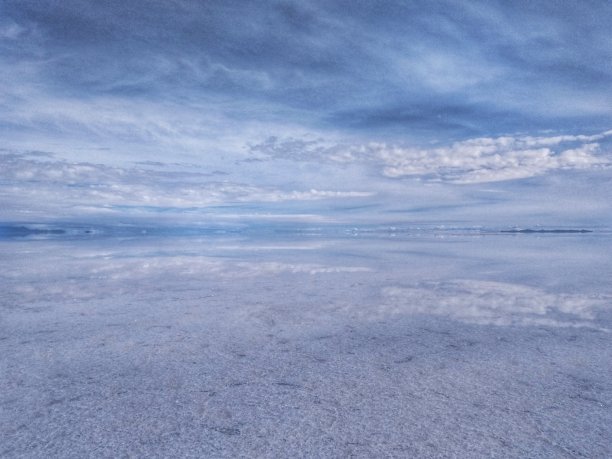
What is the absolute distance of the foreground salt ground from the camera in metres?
1.83

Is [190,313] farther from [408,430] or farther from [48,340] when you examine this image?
[408,430]

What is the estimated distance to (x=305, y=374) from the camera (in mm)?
2580

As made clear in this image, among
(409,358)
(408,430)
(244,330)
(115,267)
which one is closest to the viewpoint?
(408,430)

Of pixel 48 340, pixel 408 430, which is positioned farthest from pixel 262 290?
pixel 408 430

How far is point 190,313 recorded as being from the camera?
4266 millimetres

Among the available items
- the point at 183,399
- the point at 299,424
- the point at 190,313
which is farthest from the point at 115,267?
the point at 299,424

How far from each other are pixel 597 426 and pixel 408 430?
933 millimetres

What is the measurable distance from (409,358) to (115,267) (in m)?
7.23

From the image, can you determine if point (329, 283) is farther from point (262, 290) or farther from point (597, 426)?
point (597, 426)

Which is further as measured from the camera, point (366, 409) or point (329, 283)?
point (329, 283)

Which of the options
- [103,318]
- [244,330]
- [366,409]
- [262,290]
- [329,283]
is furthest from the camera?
[329,283]

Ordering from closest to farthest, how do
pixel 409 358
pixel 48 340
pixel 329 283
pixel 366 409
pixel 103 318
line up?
1. pixel 366 409
2. pixel 409 358
3. pixel 48 340
4. pixel 103 318
5. pixel 329 283

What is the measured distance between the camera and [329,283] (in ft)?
20.7

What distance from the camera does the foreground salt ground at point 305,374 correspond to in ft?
6.00
